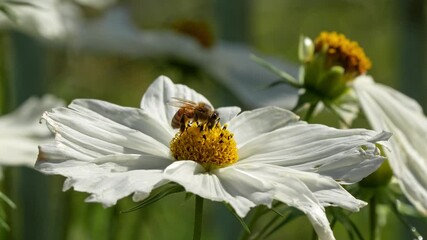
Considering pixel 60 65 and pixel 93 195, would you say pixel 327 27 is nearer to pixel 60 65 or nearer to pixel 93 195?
pixel 60 65

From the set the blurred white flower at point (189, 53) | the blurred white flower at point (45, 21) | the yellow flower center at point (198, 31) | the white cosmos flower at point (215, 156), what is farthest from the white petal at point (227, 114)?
the yellow flower center at point (198, 31)

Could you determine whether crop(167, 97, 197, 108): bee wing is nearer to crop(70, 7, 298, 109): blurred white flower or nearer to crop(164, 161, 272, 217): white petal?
crop(164, 161, 272, 217): white petal

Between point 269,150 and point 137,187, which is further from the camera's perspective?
point 269,150

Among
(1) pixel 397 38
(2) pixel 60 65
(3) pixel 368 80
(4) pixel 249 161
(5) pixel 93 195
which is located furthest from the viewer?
(2) pixel 60 65

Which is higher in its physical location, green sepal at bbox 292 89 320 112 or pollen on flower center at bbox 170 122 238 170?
pollen on flower center at bbox 170 122 238 170

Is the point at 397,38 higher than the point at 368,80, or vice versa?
the point at 368,80

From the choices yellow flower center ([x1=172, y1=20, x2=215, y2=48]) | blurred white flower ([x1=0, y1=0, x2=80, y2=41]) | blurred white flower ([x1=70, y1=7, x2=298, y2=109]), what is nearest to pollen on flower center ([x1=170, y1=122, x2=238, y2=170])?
blurred white flower ([x1=0, y1=0, x2=80, y2=41])

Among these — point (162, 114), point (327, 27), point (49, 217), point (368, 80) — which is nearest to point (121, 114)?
point (162, 114)
